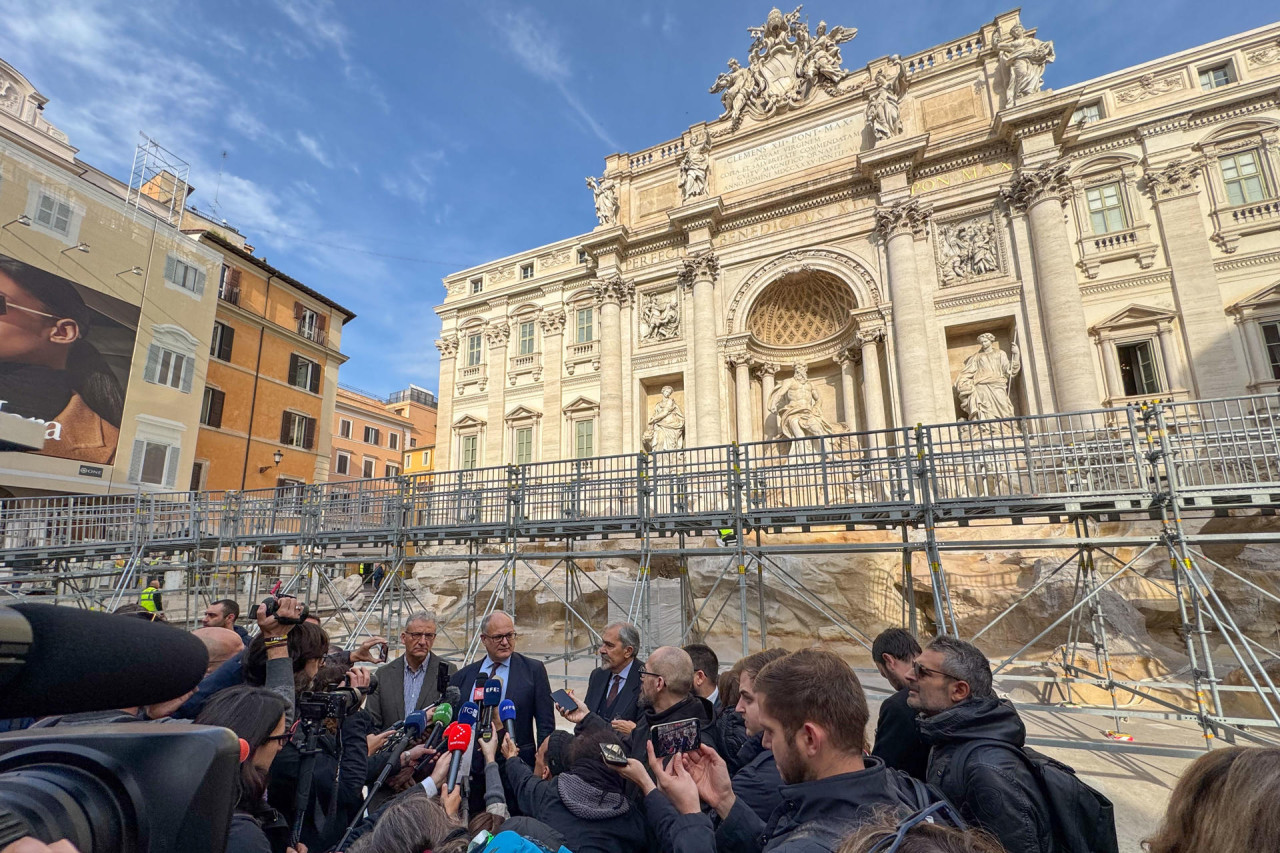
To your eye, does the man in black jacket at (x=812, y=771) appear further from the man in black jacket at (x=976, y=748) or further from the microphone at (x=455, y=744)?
the microphone at (x=455, y=744)

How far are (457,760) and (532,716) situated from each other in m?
1.98

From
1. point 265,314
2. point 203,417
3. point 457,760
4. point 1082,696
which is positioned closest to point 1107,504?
point 1082,696

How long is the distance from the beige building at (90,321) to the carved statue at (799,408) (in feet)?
67.7

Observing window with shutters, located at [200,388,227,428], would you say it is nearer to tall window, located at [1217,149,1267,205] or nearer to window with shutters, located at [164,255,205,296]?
window with shutters, located at [164,255,205,296]

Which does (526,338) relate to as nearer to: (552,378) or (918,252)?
(552,378)

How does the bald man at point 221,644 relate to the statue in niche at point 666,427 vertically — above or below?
below

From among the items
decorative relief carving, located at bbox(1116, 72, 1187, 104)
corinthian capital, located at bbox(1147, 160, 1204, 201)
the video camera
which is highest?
decorative relief carving, located at bbox(1116, 72, 1187, 104)

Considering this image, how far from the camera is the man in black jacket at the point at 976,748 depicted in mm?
Result: 2355

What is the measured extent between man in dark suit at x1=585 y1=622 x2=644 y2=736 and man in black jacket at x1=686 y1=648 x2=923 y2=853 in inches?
76.0

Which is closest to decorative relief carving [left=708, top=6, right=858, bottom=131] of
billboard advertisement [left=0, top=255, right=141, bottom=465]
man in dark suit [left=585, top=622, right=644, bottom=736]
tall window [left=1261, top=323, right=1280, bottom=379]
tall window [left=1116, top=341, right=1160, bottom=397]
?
tall window [left=1116, top=341, right=1160, bottom=397]

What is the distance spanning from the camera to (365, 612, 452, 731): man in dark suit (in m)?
4.27

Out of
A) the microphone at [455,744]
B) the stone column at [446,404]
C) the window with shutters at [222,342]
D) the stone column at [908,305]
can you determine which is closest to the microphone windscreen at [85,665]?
the microphone at [455,744]

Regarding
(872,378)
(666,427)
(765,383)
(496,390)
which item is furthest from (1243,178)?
(496,390)

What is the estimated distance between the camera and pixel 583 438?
71.9 feet
